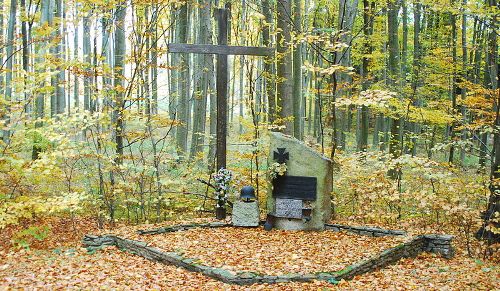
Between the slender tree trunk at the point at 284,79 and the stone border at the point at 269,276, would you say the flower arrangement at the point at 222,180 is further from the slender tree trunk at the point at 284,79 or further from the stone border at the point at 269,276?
the slender tree trunk at the point at 284,79

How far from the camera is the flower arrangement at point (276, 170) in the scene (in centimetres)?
866

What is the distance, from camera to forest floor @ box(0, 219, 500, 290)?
574cm

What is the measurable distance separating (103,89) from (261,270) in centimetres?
545

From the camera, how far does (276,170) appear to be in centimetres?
867

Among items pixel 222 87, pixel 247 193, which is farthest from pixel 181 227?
pixel 222 87

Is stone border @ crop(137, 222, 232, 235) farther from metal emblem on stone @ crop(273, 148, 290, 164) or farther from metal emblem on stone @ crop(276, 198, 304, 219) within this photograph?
metal emblem on stone @ crop(273, 148, 290, 164)

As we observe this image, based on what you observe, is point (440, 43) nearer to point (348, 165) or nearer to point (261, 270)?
point (348, 165)

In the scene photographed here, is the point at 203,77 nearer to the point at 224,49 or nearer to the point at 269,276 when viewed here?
the point at 224,49

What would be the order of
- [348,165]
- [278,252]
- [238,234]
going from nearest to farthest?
[278,252] → [238,234] → [348,165]

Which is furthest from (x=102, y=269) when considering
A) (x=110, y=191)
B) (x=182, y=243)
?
(x=110, y=191)

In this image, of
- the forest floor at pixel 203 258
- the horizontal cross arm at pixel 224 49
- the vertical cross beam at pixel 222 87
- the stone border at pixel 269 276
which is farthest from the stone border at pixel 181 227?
the horizontal cross arm at pixel 224 49

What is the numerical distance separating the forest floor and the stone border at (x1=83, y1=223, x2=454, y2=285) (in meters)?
0.12

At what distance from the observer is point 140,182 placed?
30.6 feet

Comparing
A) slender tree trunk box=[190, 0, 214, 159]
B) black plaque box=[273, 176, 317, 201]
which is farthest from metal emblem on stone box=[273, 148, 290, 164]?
slender tree trunk box=[190, 0, 214, 159]
